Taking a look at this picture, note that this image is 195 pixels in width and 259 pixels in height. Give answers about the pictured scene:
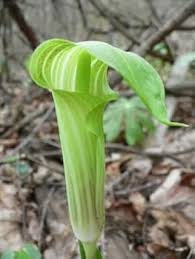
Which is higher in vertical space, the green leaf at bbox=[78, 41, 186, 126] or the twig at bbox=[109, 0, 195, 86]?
the green leaf at bbox=[78, 41, 186, 126]

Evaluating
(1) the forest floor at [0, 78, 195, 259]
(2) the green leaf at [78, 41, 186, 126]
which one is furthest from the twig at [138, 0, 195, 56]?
(2) the green leaf at [78, 41, 186, 126]

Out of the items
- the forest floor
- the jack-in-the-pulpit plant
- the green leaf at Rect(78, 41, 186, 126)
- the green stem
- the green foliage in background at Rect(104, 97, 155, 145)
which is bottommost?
the green foliage in background at Rect(104, 97, 155, 145)

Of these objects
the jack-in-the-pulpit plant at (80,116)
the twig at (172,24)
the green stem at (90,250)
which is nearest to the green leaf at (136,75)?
the jack-in-the-pulpit plant at (80,116)

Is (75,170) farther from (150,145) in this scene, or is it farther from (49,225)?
(150,145)

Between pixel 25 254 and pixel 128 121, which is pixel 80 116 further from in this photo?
pixel 128 121

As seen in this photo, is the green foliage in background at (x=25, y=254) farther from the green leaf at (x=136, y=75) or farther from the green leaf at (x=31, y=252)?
the green leaf at (x=136, y=75)

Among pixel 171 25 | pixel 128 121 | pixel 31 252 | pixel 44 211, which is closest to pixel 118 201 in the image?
pixel 44 211

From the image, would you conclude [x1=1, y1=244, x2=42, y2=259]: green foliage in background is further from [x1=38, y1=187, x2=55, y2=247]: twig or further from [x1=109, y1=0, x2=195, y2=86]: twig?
[x1=109, y1=0, x2=195, y2=86]: twig
